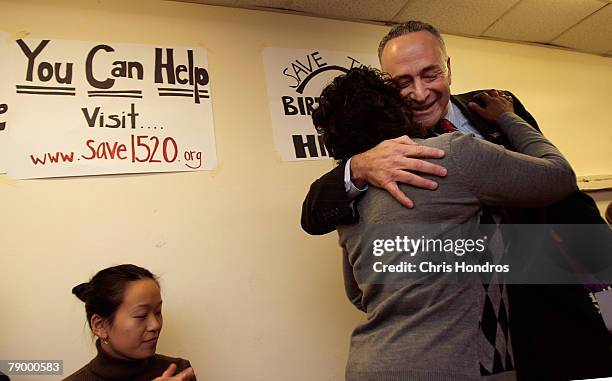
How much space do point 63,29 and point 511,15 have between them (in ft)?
5.30

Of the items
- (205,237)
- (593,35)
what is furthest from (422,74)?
(593,35)

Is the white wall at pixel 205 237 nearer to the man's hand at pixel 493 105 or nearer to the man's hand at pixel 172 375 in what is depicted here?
the man's hand at pixel 172 375

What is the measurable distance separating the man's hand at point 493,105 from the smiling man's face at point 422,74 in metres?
0.07

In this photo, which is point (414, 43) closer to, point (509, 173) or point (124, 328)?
point (509, 173)

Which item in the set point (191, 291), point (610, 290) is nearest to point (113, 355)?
point (191, 291)

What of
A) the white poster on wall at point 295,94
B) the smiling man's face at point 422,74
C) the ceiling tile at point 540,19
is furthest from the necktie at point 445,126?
the ceiling tile at point 540,19

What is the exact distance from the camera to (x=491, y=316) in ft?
2.23

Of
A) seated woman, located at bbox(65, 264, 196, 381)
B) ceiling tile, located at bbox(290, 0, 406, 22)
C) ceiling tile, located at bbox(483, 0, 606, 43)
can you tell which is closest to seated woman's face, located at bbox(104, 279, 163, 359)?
seated woman, located at bbox(65, 264, 196, 381)

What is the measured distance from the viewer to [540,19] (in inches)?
73.7

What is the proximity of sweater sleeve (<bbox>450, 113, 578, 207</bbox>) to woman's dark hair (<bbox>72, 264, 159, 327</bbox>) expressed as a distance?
2.59ft

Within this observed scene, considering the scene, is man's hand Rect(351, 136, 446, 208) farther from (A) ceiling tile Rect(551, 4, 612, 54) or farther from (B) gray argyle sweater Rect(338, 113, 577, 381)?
(A) ceiling tile Rect(551, 4, 612, 54)

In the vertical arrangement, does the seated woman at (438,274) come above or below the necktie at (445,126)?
below

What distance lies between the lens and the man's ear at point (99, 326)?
1.03 m

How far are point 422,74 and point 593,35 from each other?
148cm
